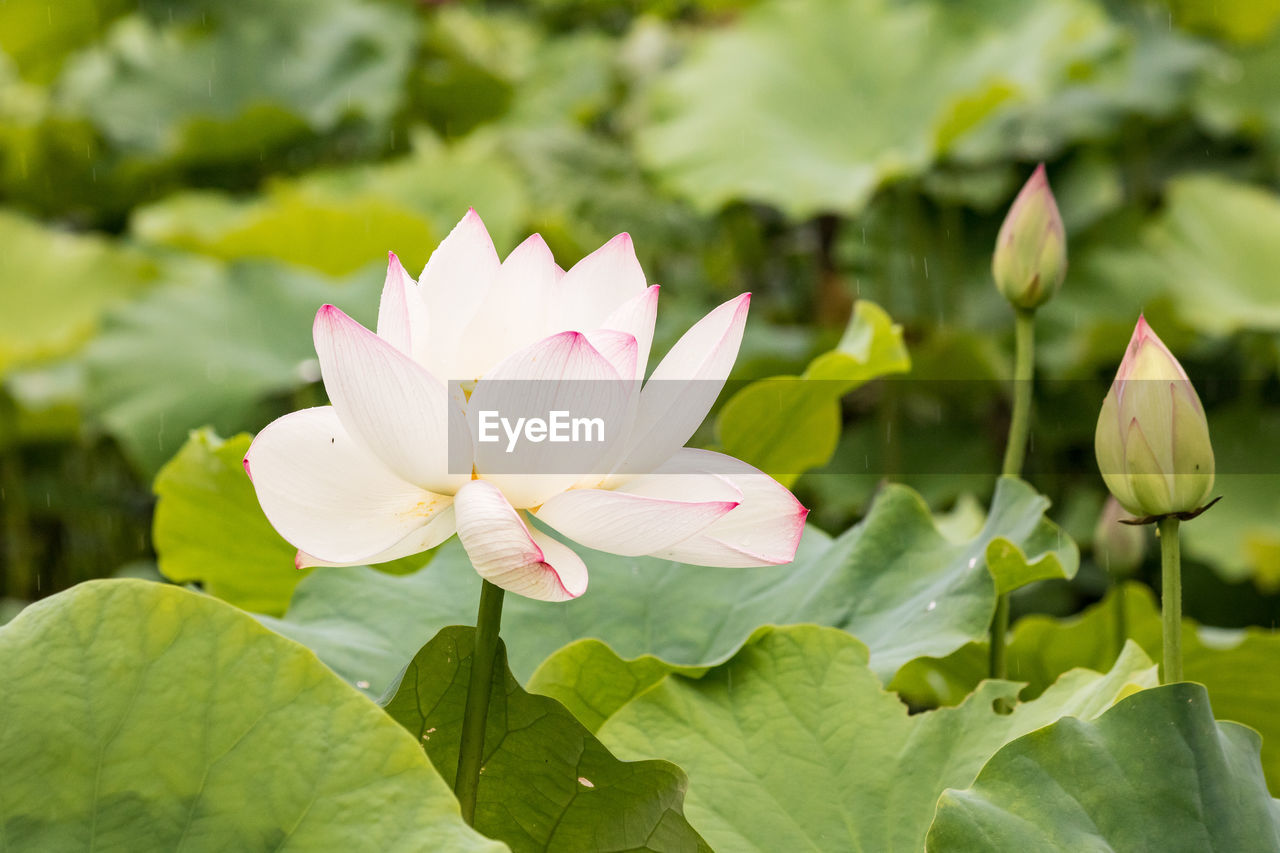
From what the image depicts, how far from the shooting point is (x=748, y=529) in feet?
1.29

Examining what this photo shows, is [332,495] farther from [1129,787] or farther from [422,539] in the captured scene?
[1129,787]

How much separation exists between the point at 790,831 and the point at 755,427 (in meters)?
0.28

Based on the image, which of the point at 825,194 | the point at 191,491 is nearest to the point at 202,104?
the point at 825,194

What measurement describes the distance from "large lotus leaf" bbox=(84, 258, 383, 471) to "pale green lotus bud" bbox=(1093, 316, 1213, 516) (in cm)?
117

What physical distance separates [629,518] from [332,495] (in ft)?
0.32

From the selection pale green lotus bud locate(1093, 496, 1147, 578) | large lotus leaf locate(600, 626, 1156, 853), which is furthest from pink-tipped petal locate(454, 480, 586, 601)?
pale green lotus bud locate(1093, 496, 1147, 578)

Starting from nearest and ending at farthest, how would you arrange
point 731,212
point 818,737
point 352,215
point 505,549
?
point 505,549 → point 818,737 → point 352,215 → point 731,212

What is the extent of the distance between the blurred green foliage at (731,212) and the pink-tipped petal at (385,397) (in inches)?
45.8

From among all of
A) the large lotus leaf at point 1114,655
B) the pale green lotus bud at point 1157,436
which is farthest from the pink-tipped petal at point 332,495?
the large lotus leaf at point 1114,655

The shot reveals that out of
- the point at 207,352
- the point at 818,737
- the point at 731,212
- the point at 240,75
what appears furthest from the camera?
the point at 240,75

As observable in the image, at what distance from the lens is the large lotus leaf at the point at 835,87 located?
1882 millimetres

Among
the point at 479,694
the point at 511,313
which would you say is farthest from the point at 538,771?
the point at 511,313

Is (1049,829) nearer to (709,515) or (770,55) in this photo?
(709,515)

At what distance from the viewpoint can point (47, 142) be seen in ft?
7.82
